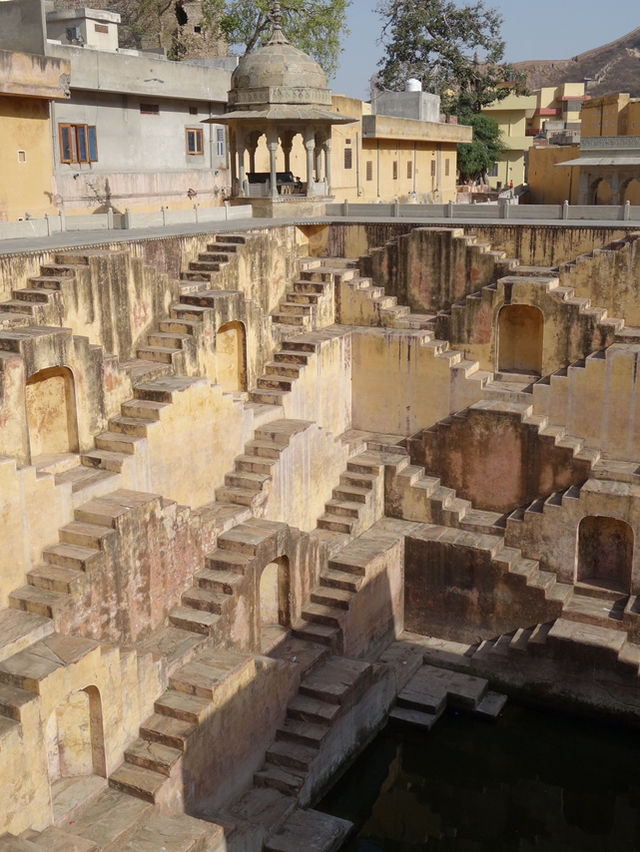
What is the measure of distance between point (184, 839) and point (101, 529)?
12.1 feet

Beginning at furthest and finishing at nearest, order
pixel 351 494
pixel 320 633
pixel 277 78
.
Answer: pixel 277 78, pixel 351 494, pixel 320 633

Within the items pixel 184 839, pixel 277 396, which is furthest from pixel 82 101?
pixel 184 839

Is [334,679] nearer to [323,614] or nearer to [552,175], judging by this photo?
[323,614]

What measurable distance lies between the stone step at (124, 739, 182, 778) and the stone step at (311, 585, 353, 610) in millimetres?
4528

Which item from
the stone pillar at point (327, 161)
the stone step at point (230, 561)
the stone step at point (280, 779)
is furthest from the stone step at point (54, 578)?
the stone pillar at point (327, 161)

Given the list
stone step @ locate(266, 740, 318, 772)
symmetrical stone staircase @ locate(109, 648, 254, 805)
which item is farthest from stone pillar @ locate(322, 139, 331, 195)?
stone step @ locate(266, 740, 318, 772)

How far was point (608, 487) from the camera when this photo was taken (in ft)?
52.4

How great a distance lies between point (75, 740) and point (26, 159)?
13426mm

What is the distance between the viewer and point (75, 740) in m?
10.4

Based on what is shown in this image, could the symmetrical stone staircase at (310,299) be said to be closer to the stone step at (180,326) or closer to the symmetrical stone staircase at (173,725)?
the stone step at (180,326)

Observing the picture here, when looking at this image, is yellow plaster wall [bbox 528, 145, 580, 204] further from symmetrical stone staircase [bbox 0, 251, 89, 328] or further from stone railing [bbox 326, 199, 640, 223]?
symmetrical stone staircase [bbox 0, 251, 89, 328]

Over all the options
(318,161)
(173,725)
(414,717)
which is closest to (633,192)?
(318,161)

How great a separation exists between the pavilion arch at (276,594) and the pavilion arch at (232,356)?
3.92 meters

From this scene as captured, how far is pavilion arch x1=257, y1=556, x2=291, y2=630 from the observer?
1428cm
